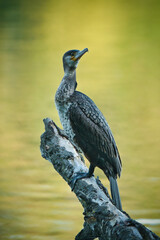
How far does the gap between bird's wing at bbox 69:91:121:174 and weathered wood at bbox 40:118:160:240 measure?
0.13 metres

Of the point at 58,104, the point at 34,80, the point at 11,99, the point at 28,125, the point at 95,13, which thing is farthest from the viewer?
the point at 95,13

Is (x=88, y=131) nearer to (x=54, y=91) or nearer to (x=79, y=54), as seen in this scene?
(x=79, y=54)

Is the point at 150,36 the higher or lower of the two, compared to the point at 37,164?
higher

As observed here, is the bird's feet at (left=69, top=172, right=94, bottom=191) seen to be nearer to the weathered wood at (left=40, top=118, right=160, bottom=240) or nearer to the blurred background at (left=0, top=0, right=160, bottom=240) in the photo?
the weathered wood at (left=40, top=118, right=160, bottom=240)

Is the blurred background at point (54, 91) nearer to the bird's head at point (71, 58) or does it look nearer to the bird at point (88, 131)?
the bird at point (88, 131)

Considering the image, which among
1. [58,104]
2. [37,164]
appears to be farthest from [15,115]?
[58,104]

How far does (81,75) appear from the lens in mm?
14586

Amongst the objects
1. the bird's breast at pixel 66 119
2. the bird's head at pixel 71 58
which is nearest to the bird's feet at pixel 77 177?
the bird's breast at pixel 66 119

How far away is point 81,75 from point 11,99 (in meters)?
2.60

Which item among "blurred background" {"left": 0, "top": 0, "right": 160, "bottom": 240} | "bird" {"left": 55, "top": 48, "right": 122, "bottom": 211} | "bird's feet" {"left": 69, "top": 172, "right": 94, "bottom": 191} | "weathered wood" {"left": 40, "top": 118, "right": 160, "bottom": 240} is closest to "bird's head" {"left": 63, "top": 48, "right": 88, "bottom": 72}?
"bird" {"left": 55, "top": 48, "right": 122, "bottom": 211}

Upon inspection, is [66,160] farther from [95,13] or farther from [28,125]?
[95,13]

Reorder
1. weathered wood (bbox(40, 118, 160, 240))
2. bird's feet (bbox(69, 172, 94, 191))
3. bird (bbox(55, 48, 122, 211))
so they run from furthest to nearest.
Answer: bird (bbox(55, 48, 122, 211)) → bird's feet (bbox(69, 172, 94, 191)) → weathered wood (bbox(40, 118, 160, 240))

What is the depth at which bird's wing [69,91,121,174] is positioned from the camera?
512 centimetres

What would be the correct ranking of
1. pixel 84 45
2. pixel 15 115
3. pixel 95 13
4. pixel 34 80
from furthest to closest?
pixel 95 13 → pixel 84 45 → pixel 34 80 → pixel 15 115
